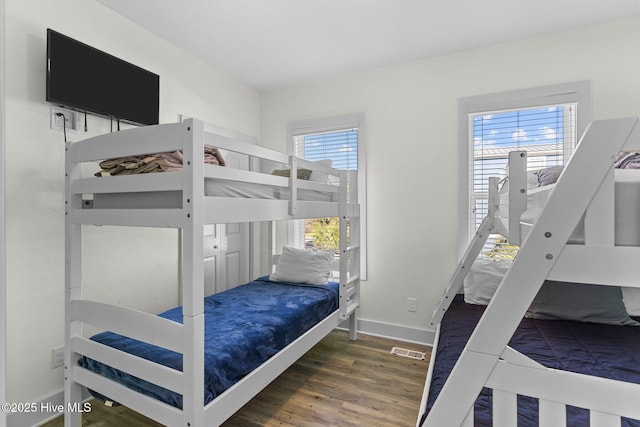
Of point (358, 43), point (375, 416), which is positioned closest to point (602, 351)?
point (375, 416)

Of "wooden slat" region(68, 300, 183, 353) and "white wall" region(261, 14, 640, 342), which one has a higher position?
"white wall" region(261, 14, 640, 342)

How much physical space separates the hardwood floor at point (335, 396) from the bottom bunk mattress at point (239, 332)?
0.37 metres

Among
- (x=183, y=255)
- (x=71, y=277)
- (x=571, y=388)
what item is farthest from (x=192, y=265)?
(x=571, y=388)

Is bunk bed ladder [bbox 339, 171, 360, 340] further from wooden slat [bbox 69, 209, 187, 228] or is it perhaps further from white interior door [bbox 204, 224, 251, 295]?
wooden slat [bbox 69, 209, 187, 228]

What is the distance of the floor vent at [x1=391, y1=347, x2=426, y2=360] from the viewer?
2.65m

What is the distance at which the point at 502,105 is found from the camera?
104 inches

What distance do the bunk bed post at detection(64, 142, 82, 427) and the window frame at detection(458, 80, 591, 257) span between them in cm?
267

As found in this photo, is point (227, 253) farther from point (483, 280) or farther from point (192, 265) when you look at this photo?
point (483, 280)

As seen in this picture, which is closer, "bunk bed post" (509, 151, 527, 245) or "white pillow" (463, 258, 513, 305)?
"bunk bed post" (509, 151, 527, 245)

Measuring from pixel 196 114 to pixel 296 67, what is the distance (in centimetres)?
102

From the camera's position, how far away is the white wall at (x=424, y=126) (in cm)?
242

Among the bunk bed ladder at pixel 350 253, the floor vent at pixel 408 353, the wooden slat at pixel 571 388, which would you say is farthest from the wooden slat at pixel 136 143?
the floor vent at pixel 408 353

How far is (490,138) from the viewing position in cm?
273

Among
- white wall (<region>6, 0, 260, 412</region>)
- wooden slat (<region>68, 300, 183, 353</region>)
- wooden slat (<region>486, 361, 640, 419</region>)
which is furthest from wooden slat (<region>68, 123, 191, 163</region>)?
wooden slat (<region>486, 361, 640, 419</region>)
